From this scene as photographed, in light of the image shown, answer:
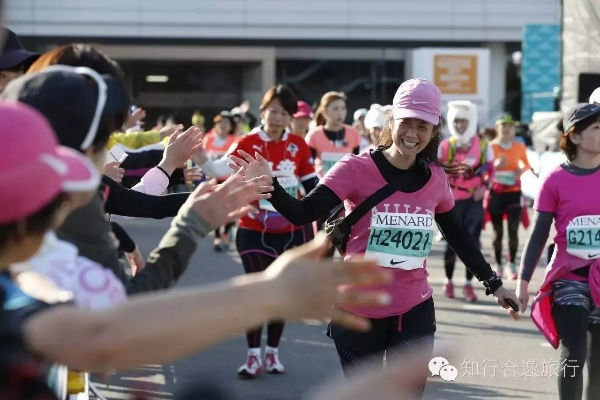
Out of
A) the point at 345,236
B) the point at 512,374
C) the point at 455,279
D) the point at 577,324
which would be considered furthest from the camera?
the point at 455,279

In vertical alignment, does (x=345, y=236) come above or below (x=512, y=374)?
above

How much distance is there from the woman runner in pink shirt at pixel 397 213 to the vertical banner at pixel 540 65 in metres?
24.6

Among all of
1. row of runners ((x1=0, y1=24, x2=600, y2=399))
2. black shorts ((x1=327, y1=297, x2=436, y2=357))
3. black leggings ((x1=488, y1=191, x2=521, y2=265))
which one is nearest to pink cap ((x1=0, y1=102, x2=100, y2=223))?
row of runners ((x1=0, y1=24, x2=600, y2=399))

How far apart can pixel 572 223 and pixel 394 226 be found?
1068mm

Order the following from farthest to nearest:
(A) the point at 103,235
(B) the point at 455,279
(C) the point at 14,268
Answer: (B) the point at 455,279 < (A) the point at 103,235 < (C) the point at 14,268

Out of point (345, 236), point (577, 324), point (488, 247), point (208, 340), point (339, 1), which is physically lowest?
point (488, 247)

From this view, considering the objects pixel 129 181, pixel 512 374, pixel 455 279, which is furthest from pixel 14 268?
pixel 455 279

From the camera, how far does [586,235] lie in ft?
17.7

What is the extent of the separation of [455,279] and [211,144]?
5852mm

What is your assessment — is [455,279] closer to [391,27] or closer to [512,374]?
[512,374]

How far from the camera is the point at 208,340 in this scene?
1.77m

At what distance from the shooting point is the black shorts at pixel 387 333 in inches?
188

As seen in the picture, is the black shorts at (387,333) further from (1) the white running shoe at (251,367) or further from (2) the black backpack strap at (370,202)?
(1) the white running shoe at (251,367)

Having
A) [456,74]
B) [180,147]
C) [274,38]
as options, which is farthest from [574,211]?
[274,38]
